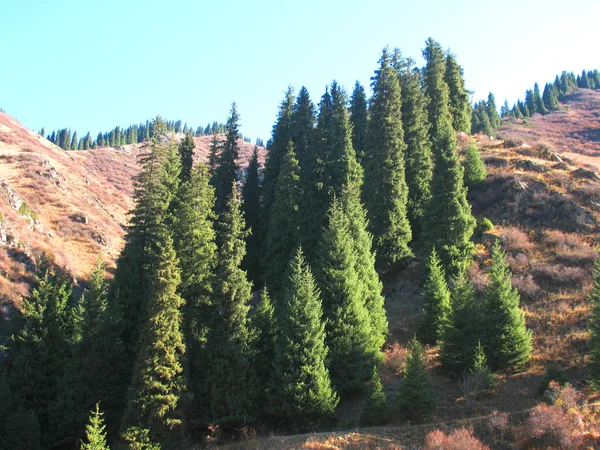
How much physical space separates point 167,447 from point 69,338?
35.1 ft

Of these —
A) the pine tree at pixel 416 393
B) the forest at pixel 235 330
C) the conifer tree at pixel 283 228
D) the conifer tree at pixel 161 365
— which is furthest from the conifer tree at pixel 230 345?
the conifer tree at pixel 283 228

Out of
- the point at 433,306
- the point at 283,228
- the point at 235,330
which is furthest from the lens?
the point at 283,228

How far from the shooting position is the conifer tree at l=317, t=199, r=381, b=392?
85.8 ft

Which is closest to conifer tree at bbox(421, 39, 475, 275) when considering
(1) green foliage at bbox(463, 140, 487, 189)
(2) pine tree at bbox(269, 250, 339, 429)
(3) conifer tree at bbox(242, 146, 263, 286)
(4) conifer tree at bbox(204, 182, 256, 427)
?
(1) green foliage at bbox(463, 140, 487, 189)

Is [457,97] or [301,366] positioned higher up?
[457,97]

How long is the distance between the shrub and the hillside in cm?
4205

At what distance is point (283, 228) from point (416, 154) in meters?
17.1

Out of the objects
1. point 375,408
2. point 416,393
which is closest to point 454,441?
point 416,393

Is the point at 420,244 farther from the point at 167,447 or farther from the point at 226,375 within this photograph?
the point at 167,447

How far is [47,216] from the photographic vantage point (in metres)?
71.2

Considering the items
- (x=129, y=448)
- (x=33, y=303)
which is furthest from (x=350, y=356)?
(x=33, y=303)

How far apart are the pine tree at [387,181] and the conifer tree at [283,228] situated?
7.15 metres

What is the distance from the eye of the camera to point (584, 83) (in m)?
169

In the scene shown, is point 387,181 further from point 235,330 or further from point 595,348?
point 595,348
